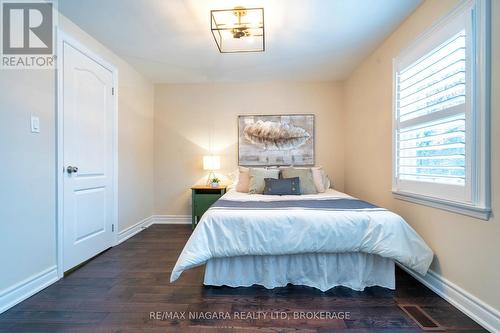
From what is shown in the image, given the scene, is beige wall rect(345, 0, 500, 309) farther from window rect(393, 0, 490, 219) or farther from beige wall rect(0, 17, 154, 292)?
beige wall rect(0, 17, 154, 292)

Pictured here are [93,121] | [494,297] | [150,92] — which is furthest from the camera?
[150,92]

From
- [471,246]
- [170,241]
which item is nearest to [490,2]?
[471,246]

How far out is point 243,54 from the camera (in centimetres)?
289

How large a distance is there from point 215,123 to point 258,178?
136 centimetres

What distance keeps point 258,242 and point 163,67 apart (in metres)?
2.80

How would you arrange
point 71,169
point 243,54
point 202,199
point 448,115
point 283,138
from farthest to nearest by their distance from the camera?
point 283,138 → point 202,199 → point 243,54 → point 71,169 → point 448,115

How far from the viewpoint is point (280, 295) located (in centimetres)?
181

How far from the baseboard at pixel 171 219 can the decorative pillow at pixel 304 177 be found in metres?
1.86

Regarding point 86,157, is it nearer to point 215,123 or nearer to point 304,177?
point 215,123

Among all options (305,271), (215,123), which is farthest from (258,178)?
(305,271)

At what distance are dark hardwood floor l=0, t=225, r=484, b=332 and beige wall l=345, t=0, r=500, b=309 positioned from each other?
1.04 feet

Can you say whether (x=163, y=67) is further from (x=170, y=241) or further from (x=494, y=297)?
(x=494, y=297)

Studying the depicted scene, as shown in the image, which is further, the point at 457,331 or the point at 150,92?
the point at 150,92

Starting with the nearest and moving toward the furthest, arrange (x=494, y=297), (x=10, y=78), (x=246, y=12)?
(x=494, y=297) < (x=10, y=78) < (x=246, y=12)
